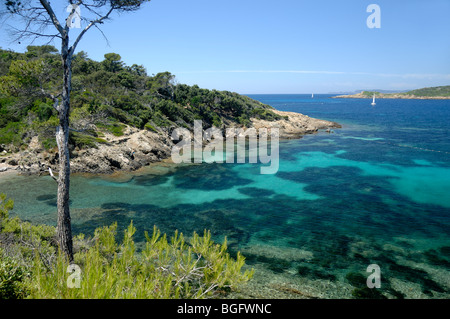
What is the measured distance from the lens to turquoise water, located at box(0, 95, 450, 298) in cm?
1289

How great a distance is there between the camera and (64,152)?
27.3 feet

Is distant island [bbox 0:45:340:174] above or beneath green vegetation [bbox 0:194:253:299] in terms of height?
above

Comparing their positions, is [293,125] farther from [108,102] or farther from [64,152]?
[64,152]

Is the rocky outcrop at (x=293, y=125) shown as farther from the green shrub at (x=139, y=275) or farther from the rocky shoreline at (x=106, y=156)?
the green shrub at (x=139, y=275)

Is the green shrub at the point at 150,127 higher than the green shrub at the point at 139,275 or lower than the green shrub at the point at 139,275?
higher

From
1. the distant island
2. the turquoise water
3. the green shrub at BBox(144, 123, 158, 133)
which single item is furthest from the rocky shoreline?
the turquoise water

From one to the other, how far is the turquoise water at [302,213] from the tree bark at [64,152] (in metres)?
7.40

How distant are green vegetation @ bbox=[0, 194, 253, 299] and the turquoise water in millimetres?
4567

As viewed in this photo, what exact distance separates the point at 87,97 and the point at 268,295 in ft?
125

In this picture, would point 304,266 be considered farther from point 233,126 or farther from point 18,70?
point 233,126

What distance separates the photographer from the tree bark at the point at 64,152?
8.13m

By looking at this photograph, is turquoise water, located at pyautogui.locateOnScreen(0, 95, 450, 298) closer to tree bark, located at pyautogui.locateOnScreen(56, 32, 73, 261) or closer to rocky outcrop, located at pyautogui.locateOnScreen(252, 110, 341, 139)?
tree bark, located at pyautogui.locateOnScreen(56, 32, 73, 261)

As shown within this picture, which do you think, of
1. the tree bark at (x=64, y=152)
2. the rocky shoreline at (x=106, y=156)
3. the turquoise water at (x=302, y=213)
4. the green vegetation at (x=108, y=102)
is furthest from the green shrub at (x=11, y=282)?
the rocky shoreline at (x=106, y=156)
